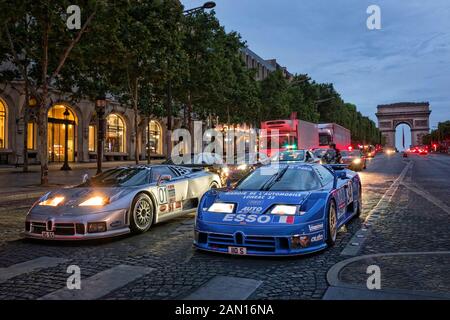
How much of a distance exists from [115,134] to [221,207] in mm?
41771

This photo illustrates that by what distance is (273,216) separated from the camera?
599cm

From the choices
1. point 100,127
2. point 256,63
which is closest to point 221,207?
point 100,127

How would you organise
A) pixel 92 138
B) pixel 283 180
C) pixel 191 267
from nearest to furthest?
1. pixel 191 267
2. pixel 283 180
3. pixel 92 138

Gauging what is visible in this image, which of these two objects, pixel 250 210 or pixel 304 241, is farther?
pixel 250 210

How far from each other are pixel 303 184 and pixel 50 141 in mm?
35309

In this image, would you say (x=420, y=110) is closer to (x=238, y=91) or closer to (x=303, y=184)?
(x=238, y=91)

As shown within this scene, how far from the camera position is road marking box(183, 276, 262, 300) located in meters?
4.41

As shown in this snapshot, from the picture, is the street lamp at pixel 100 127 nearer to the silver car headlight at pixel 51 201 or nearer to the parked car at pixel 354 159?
the silver car headlight at pixel 51 201

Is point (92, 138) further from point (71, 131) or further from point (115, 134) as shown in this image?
point (115, 134)

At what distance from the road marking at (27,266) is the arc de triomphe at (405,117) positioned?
536 feet

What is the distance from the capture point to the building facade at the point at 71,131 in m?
34.2

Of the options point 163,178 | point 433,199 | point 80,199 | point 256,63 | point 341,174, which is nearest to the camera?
point 80,199

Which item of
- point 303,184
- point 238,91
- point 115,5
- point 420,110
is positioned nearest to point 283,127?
point 238,91
